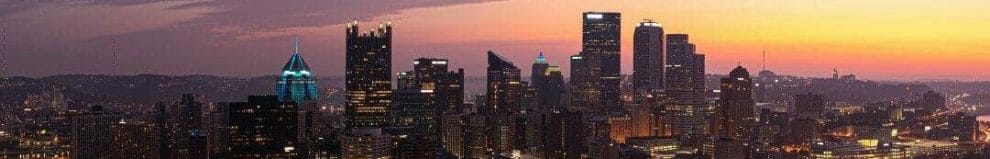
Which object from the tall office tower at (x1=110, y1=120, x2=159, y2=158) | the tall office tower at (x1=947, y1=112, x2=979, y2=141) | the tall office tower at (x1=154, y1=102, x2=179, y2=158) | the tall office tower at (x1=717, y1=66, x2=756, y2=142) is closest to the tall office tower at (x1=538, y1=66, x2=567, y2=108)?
the tall office tower at (x1=717, y1=66, x2=756, y2=142)

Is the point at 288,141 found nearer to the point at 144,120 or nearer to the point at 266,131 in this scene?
the point at 266,131

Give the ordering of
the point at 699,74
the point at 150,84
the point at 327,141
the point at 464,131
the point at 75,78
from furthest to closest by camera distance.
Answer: the point at 699,74 < the point at 464,131 < the point at 150,84 < the point at 327,141 < the point at 75,78

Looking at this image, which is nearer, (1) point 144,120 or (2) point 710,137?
(1) point 144,120

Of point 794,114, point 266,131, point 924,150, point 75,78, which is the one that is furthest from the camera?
point 794,114

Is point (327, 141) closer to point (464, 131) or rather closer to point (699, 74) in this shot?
point (464, 131)

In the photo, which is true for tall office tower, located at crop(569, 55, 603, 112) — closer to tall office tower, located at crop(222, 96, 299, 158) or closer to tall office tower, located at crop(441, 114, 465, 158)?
tall office tower, located at crop(441, 114, 465, 158)

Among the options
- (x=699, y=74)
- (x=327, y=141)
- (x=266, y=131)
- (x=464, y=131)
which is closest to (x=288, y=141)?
(x=266, y=131)

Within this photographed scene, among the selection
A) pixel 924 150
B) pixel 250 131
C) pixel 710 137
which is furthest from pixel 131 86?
pixel 924 150
